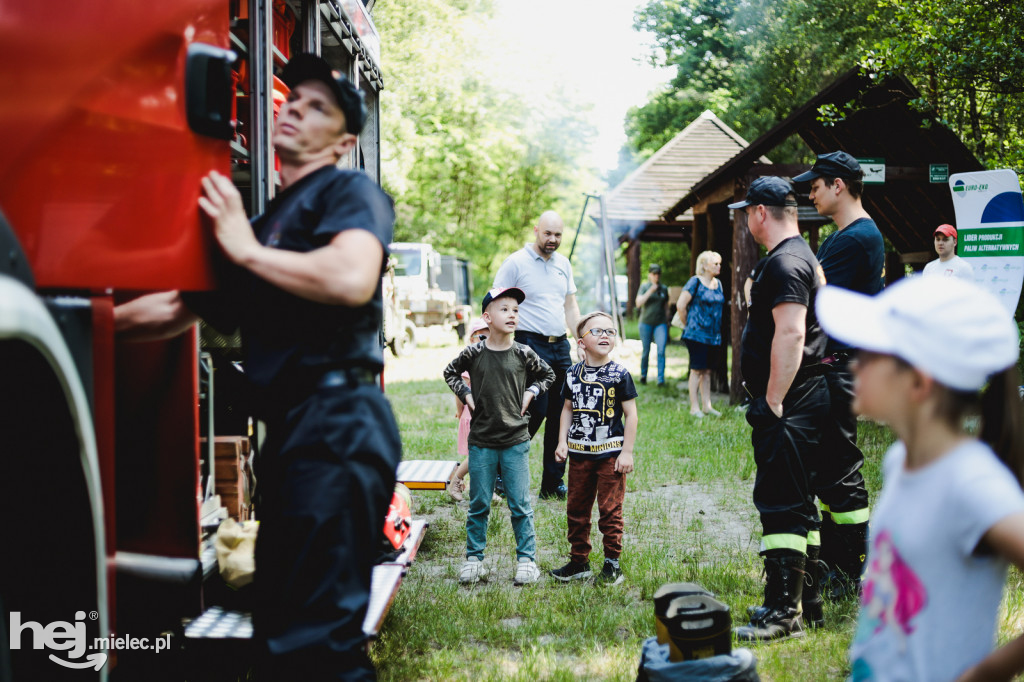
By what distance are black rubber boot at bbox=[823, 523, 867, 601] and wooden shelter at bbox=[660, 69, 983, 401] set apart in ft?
24.2

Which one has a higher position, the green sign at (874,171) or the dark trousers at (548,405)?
the green sign at (874,171)

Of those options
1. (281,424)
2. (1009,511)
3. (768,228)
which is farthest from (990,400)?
(768,228)

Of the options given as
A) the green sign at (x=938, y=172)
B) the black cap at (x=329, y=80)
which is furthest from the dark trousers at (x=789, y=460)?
the green sign at (x=938, y=172)

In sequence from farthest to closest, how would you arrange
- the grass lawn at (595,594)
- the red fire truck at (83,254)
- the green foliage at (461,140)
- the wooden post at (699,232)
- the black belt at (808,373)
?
1. the green foliage at (461,140)
2. the wooden post at (699,232)
3. the black belt at (808,373)
4. the grass lawn at (595,594)
5. the red fire truck at (83,254)

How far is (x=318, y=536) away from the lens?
2113mm

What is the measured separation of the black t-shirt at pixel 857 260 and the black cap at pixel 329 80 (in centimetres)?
282

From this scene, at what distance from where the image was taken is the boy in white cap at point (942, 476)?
1.64 m

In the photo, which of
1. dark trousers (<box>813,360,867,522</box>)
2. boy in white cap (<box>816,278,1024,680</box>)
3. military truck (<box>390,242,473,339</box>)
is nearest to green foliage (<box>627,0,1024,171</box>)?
dark trousers (<box>813,360,867,522</box>)

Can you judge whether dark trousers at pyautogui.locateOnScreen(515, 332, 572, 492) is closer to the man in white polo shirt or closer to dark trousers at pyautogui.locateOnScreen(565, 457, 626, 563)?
the man in white polo shirt

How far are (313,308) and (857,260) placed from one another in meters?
3.10

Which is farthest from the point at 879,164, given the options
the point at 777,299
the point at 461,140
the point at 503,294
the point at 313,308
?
the point at 461,140

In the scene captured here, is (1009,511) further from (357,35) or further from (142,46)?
(357,35)

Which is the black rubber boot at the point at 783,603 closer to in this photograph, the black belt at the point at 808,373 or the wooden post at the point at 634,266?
the black belt at the point at 808,373

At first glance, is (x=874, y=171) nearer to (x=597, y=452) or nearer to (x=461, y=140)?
(x=597, y=452)
